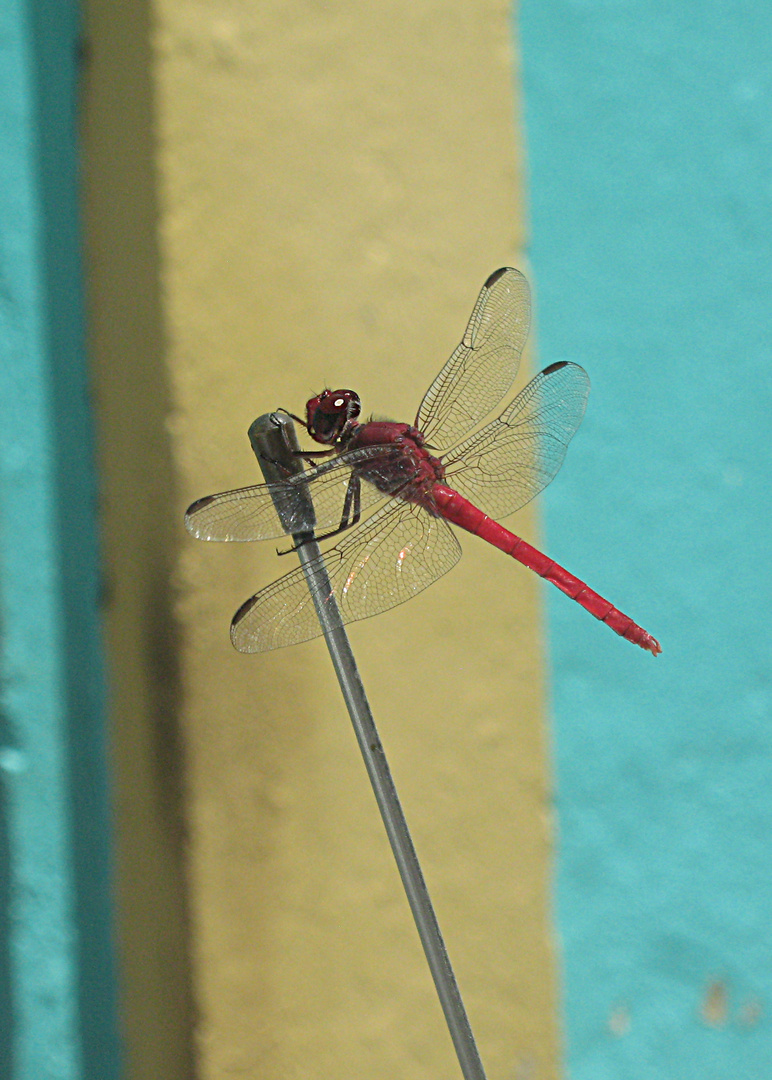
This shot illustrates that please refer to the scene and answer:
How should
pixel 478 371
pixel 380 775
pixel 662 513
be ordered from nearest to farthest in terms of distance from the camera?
pixel 380 775, pixel 478 371, pixel 662 513

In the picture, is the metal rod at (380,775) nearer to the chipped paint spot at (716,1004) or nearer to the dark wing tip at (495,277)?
the dark wing tip at (495,277)

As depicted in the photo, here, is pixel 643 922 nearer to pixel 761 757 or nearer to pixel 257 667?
pixel 761 757

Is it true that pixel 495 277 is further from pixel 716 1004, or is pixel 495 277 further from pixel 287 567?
pixel 716 1004

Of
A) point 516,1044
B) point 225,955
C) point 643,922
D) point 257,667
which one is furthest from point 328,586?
point 643,922

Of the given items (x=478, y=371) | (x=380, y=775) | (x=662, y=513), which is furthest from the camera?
(x=662, y=513)

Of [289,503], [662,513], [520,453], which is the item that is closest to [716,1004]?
[662,513]

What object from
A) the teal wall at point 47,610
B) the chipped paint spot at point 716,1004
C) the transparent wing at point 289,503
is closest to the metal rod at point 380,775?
the transparent wing at point 289,503
